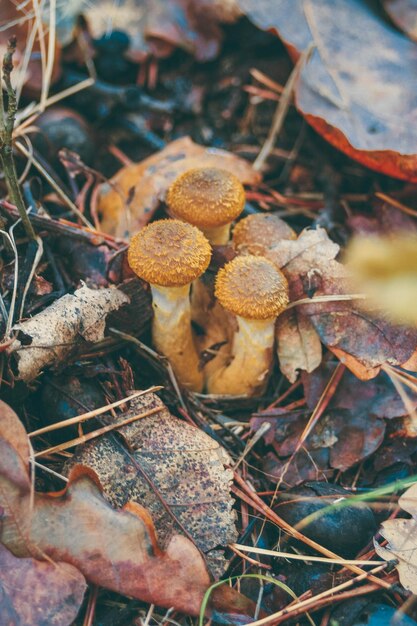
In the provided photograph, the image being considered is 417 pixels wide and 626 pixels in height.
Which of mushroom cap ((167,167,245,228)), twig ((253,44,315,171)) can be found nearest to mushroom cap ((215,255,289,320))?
mushroom cap ((167,167,245,228))

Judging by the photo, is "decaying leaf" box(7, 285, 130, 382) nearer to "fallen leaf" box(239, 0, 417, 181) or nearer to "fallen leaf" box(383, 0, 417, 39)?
"fallen leaf" box(239, 0, 417, 181)

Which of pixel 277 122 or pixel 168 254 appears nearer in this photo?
pixel 168 254

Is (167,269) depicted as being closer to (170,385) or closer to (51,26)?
(170,385)

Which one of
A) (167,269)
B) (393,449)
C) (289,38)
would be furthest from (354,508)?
(289,38)

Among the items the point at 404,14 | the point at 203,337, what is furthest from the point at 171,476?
the point at 404,14

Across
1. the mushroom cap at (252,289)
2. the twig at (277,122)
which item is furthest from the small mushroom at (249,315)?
the twig at (277,122)

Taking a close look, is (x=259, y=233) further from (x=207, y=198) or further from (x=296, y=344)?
(x=296, y=344)

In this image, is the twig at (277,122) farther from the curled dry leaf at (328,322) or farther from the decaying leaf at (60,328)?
the decaying leaf at (60,328)
